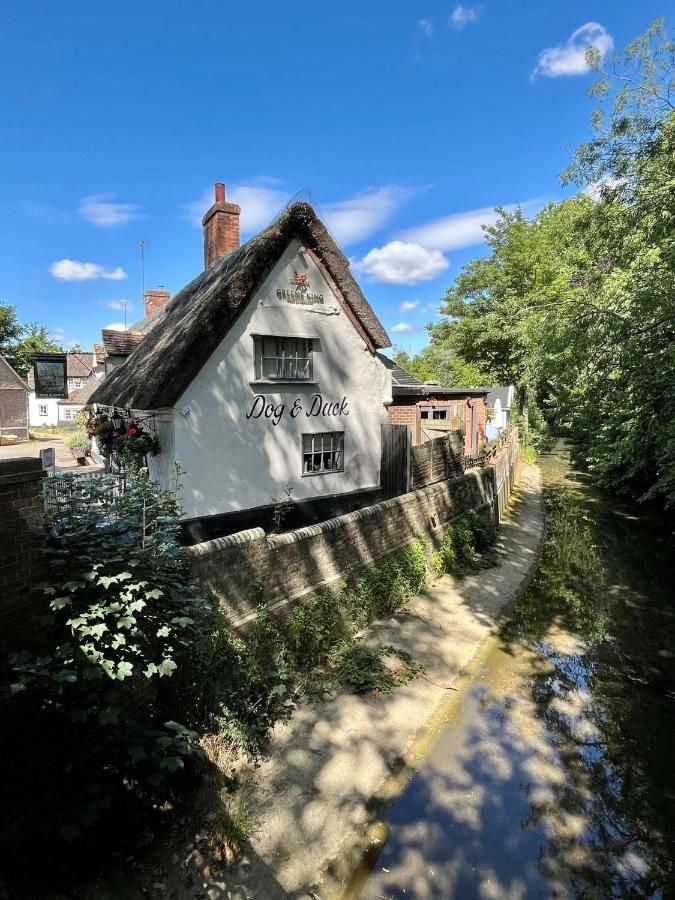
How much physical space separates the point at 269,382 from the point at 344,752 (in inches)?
272

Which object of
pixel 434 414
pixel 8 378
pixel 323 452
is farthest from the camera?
pixel 8 378

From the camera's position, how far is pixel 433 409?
19.4m

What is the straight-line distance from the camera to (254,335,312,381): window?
1015cm

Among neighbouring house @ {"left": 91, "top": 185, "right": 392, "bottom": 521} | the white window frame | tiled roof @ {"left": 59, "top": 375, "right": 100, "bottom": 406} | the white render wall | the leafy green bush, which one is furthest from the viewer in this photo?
tiled roof @ {"left": 59, "top": 375, "right": 100, "bottom": 406}

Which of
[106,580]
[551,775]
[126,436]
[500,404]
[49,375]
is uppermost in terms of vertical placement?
[49,375]

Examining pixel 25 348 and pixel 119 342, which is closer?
pixel 119 342

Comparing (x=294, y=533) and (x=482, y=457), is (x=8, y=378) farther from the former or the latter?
(x=294, y=533)

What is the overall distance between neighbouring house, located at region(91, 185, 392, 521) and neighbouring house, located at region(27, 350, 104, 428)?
3794 centimetres

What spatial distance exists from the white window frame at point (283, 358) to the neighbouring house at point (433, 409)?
4.36m

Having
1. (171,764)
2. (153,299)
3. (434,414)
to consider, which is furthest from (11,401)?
(171,764)

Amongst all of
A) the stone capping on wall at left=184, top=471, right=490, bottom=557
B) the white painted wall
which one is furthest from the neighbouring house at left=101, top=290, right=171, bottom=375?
the white painted wall

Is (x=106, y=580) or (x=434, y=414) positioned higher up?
(x=434, y=414)

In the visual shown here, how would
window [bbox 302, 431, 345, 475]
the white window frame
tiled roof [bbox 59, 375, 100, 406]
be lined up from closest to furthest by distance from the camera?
the white window frame < window [bbox 302, 431, 345, 475] < tiled roof [bbox 59, 375, 100, 406]

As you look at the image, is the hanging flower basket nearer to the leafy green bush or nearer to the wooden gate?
the leafy green bush
